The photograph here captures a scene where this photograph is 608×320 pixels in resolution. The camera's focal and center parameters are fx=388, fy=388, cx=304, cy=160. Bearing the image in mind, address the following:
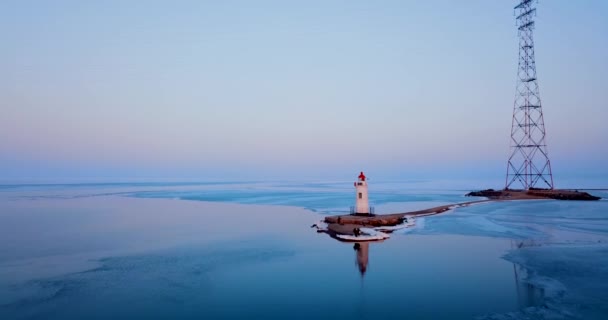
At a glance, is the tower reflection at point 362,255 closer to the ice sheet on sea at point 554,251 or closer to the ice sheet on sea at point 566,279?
the ice sheet on sea at point 554,251

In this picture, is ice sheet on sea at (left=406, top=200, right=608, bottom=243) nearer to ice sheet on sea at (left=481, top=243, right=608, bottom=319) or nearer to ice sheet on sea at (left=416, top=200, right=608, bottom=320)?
ice sheet on sea at (left=416, top=200, right=608, bottom=320)

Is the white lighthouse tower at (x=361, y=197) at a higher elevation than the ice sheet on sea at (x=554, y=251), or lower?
higher

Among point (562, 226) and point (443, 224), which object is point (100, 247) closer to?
point (443, 224)

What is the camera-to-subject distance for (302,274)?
15562 mm

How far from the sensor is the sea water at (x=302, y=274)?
11250 millimetres

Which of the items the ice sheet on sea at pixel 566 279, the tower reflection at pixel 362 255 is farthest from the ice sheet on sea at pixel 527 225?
the tower reflection at pixel 362 255

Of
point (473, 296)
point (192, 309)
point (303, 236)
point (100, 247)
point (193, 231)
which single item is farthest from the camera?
point (193, 231)

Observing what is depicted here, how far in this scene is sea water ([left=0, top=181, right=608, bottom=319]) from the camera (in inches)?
443

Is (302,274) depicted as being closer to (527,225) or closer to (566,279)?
(566,279)

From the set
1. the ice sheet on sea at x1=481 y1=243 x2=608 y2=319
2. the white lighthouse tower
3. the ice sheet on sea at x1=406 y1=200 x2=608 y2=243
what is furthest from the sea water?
the white lighthouse tower

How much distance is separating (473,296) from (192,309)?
28.5 feet

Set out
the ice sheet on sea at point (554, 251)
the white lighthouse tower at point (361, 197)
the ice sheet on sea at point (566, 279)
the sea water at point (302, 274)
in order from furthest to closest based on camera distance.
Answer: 1. the white lighthouse tower at point (361, 197)
2. the sea water at point (302, 274)
3. the ice sheet on sea at point (554, 251)
4. the ice sheet on sea at point (566, 279)

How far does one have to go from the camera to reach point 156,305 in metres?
11.7

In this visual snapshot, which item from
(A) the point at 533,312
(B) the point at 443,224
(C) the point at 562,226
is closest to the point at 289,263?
(A) the point at 533,312
